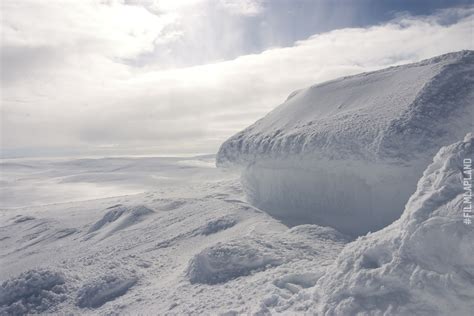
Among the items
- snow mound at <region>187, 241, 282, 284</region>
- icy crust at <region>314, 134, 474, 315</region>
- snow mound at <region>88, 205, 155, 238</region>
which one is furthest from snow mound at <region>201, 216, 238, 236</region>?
icy crust at <region>314, 134, 474, 315</region>

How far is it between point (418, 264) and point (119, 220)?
9152mm

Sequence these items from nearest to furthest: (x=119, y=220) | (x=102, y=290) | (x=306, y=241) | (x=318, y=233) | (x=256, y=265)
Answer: (x=256, y=265) → (x=102, y=290) → (x=306, y=241) → (x=318, y=233) → (x=119, y=220)

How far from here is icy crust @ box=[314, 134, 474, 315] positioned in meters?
3.34

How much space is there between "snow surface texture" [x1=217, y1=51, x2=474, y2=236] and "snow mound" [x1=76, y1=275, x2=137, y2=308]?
3918mm

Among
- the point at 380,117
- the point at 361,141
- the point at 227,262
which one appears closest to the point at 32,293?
the point at 227,262

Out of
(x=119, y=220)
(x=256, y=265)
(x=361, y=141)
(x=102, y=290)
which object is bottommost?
(x=102, y=290)

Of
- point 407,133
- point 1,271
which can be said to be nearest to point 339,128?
point 407,133

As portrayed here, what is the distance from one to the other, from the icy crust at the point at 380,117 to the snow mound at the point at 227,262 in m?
2.81

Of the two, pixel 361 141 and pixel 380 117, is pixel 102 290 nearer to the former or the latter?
pixel 361 141

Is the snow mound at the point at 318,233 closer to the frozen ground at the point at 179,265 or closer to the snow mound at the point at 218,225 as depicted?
the frozen ground at the point at 179,265

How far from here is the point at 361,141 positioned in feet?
22.3

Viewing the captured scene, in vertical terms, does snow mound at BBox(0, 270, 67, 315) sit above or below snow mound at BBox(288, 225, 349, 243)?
below

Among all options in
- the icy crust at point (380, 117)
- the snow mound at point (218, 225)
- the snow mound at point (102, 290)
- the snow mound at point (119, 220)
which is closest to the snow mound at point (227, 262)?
the snow mound at point (102, 290)

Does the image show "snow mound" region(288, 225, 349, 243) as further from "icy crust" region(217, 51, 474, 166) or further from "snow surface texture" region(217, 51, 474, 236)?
"icy crust" region(217, 51, 474, 166)
